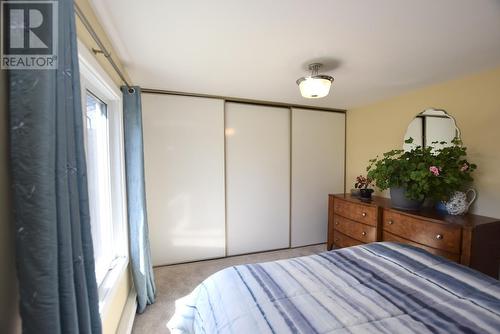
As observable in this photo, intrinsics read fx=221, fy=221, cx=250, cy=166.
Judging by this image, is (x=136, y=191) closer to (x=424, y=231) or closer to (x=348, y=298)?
(x=348, y=298)

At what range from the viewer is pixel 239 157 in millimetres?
2986

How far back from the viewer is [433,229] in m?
1.85

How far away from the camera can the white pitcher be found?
1.94 meters

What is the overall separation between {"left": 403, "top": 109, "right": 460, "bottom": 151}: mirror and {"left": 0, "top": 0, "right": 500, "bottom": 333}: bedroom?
0.02 metres

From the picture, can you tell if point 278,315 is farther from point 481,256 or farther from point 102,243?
point 481,256

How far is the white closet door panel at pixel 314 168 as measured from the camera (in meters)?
3.26

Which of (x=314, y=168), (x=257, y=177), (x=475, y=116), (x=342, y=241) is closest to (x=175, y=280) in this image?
(x=257, y=177)

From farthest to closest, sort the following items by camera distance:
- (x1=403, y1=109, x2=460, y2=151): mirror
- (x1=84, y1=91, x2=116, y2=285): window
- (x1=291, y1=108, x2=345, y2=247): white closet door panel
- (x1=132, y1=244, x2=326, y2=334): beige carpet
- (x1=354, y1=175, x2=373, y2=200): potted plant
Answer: (x1=291, y1=108, x2=345, y2=247): white closet door panel < (x1=354, y1=175, x2=373, y2=200): potted plant < (x1=403, y1=109, x2=460, y2=151): mirror < (x1=132, y1=244, x2=326, y2=334): beige carpet < (x1=84, y1=91, x2=116, y2=285): window

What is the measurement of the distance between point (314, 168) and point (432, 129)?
1.45 meters

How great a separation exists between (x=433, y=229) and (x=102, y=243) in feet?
8.74

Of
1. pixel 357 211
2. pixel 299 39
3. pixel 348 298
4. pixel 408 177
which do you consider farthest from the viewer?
pixel 357 211

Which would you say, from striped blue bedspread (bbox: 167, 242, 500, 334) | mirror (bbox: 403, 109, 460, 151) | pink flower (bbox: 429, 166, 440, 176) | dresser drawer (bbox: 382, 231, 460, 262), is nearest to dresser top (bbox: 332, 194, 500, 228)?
dresser drawer (bbox: 382, 231, 460, 262)

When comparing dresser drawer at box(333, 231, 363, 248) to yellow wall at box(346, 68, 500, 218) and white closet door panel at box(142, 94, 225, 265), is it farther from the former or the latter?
white closet door panel at box(142, 94, 225, 265)

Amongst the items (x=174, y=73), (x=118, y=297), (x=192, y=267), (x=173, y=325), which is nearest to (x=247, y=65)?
(x=174, y=73)
